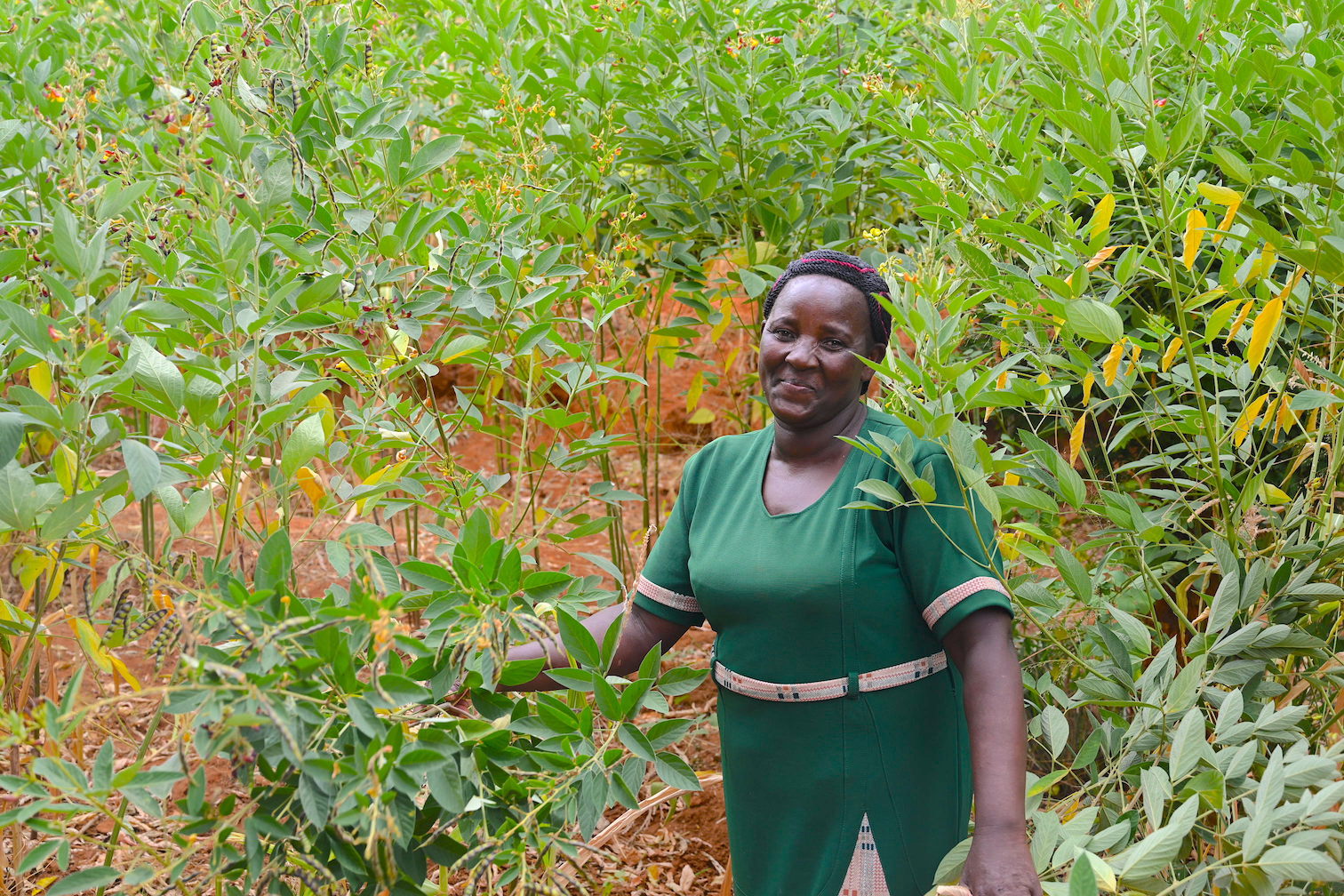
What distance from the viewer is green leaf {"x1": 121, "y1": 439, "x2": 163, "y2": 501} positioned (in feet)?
3.86

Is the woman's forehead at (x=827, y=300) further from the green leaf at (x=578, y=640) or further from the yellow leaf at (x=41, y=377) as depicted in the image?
the yellow leaf at (x=41, y=377)

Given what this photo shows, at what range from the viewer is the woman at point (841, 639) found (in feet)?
5.55

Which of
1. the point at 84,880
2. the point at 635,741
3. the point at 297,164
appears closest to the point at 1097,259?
the point at 635,741

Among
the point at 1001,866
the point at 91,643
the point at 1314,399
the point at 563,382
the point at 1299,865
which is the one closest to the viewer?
the point at 1299,865

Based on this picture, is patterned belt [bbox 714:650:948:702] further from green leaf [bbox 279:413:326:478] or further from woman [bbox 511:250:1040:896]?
green leaf [bbox 279:413:326:478]

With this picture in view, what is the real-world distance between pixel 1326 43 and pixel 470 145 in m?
2.44

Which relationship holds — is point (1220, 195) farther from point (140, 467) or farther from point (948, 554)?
point (140, 467)

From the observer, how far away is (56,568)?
5.66ft

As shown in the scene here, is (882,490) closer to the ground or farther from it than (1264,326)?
closer to the ground

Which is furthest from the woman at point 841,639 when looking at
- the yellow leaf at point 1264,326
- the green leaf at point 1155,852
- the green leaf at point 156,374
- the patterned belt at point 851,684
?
the green leaf at point 156,374

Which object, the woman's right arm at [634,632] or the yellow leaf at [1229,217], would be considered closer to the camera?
the yellow leaf at [1229,217]

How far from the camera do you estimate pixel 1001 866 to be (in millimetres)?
1503

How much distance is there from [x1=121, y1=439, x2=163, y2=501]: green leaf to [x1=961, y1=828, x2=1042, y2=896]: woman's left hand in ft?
3.71

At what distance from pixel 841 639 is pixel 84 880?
1.05 meters
